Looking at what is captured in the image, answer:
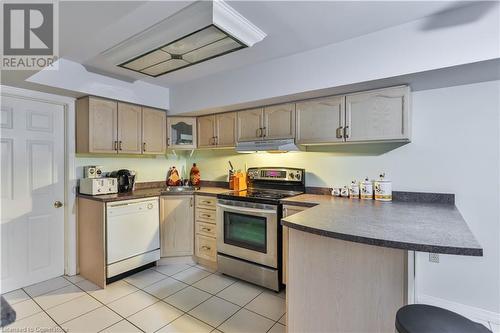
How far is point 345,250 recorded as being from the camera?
1.46 m

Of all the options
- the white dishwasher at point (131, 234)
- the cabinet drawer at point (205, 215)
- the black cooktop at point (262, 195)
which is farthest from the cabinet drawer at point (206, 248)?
the black cooktop at point (262, 195)

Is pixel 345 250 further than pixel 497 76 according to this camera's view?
No

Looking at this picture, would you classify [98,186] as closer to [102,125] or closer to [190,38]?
[102,125]

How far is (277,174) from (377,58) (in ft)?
5.33

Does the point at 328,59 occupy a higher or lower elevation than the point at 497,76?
higher

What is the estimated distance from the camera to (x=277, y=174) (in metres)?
3.16

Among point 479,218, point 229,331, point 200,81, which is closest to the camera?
point 229,331

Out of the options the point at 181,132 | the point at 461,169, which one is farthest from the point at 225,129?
the point at 461,169

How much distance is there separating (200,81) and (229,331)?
2703 mm

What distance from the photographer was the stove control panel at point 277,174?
3035mm

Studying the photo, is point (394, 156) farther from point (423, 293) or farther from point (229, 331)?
point (229, 331)

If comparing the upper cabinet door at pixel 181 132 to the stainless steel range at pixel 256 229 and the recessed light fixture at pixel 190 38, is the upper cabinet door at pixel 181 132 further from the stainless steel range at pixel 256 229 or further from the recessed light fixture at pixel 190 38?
the recessed light fixture at pixel 190 38

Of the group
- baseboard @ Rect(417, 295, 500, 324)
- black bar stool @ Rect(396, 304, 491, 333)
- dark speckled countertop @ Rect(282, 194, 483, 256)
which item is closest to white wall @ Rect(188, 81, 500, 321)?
baseboard @ Rect(417, 295, 500, 324)

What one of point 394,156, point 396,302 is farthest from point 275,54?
point 396,302
